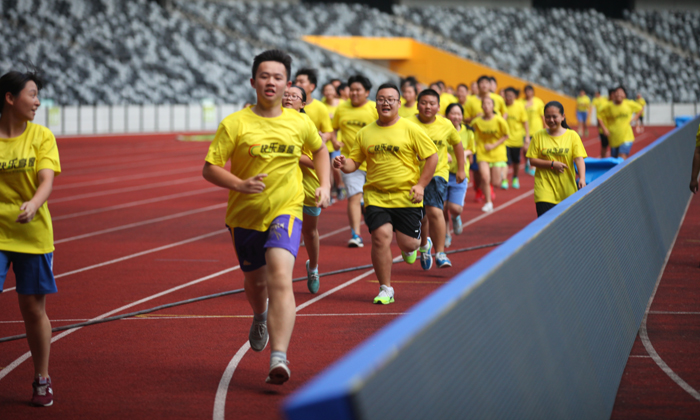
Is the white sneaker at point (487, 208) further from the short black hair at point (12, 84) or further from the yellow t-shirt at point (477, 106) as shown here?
the short black hair at point (12, 84)

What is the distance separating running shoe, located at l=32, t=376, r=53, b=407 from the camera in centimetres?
490

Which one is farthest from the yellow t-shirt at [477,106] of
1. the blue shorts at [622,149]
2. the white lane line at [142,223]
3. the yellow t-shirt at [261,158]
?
the yellow t-shirt at [261,158]

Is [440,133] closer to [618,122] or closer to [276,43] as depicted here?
[618,122]

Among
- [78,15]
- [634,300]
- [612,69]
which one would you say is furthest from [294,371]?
[612,69]

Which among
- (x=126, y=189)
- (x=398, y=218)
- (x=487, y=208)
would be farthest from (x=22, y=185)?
(x=126, y=189)

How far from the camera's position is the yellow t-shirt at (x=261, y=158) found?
518 centimetres

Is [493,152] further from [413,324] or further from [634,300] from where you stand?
[413,324]

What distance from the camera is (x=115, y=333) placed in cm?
668

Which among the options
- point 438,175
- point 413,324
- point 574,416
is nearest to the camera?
point 413,324

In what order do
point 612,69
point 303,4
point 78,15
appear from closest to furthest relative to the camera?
point 78,15
point 612,69
point 303,4

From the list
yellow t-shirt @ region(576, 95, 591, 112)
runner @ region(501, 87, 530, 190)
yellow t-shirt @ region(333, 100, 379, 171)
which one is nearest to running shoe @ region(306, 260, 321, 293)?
yellow t-shirt @ region(333, 100, 379, 171)

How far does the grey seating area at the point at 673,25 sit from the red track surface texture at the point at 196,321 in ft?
140

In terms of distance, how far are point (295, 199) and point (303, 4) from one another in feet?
163

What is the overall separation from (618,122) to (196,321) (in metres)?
12.3
